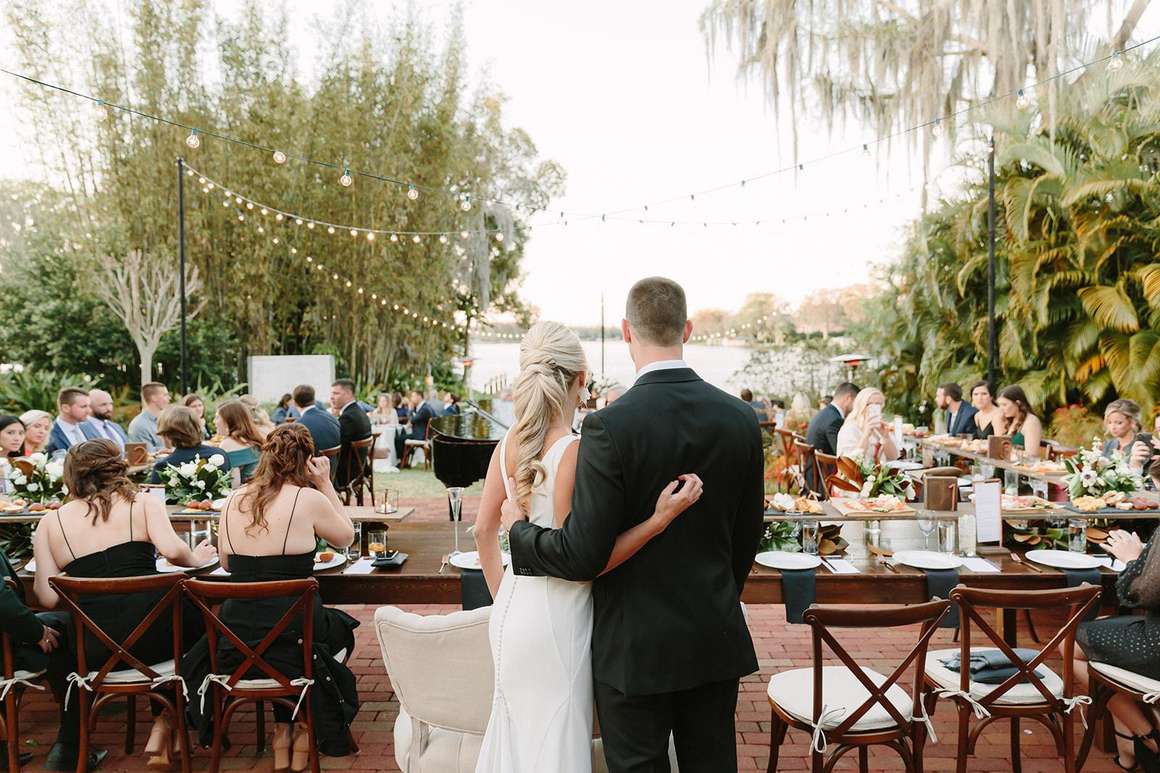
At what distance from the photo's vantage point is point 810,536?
3.75m

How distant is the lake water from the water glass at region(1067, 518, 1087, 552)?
1401 cm

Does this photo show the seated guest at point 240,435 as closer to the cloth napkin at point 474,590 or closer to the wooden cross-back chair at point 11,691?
the wooden cross-back chair at point 11,691

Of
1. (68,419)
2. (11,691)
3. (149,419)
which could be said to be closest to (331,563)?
(11,691)

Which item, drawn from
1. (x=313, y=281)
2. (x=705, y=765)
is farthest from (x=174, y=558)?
(x=313, y=281)

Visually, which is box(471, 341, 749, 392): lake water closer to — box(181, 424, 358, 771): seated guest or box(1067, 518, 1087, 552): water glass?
box(1067, 518, 1087, 552): water glass

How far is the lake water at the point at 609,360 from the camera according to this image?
60.9 ft

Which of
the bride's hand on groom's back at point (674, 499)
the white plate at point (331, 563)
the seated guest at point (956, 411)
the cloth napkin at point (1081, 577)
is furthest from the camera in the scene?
the seated guest at point (956, 411)

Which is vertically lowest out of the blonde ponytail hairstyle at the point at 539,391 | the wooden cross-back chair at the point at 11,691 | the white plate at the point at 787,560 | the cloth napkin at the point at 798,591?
the wooden cross-back chair at the point at 11,691

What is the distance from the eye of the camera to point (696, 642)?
1838 mm

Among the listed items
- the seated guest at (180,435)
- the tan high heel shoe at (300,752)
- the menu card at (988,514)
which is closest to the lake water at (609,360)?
the seated guest at (180,435)

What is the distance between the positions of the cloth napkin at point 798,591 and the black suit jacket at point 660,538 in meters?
1.45

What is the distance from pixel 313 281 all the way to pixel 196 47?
14.6ft

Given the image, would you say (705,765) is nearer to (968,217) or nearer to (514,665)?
(514,665)

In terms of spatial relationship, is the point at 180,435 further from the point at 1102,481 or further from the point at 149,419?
the point at 1102,481
